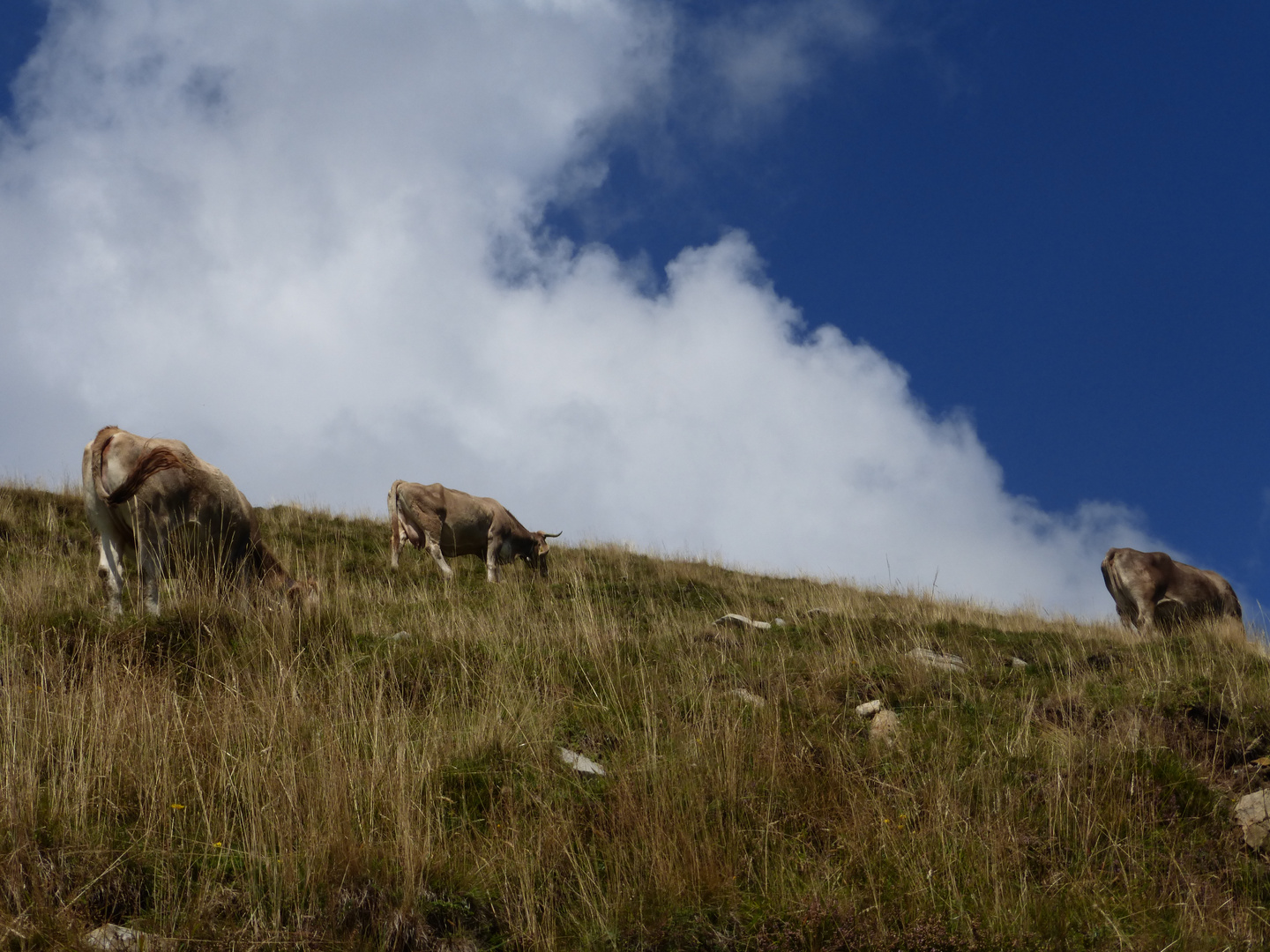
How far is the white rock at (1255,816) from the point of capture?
5012 millimetres

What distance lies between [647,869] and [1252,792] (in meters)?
4.33

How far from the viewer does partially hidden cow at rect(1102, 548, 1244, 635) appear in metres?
15.5

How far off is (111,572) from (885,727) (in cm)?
739

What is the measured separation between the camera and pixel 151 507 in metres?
8.29

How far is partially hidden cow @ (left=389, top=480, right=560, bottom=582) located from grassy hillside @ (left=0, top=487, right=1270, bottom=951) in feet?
30.1

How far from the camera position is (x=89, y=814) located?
3.91 m

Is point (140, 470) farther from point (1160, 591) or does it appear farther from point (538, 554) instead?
point (1160, 591)

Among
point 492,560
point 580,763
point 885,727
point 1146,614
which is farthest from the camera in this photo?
point 492,560

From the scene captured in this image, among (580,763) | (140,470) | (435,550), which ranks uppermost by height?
(435,550)

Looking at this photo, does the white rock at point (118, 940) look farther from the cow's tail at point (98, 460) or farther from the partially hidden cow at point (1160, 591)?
the partially hidden cow at point (1160, 591)

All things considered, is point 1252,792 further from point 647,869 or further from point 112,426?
point 112,426

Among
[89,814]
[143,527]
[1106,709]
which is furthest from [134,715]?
[1106,709]

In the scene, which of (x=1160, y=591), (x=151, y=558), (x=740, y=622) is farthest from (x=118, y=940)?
(x=1160, y=591)

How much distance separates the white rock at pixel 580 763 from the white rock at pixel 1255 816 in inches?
154
